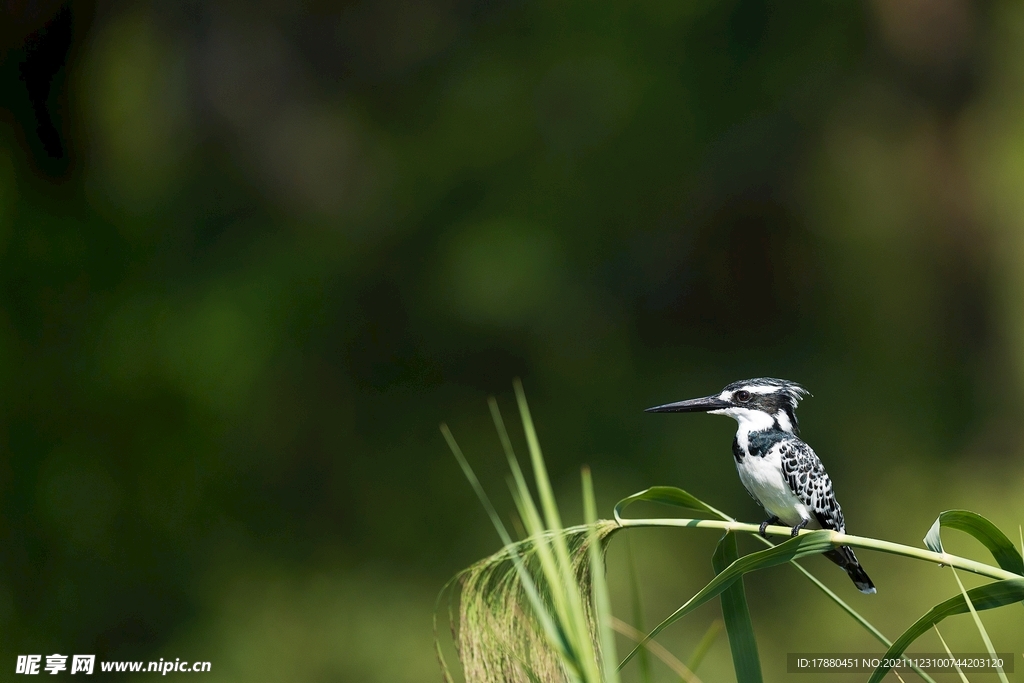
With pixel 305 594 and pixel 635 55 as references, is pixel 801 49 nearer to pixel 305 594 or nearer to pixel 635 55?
pixel 635 55

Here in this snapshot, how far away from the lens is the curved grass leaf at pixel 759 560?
0.52 meters

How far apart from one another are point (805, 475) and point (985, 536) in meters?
0.31

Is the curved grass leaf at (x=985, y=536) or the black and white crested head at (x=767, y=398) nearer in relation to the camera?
the curved grass leaf at (x=985, y=536)

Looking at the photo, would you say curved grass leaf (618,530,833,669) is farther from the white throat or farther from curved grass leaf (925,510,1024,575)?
the white throat

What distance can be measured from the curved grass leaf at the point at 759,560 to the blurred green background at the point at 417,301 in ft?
7.86

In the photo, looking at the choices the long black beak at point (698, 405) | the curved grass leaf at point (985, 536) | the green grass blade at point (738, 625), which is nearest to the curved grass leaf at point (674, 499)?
the green grass blade at point (738, 625)

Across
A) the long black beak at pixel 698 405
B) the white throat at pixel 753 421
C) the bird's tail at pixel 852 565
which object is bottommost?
the bird's tail at pixel 852 565

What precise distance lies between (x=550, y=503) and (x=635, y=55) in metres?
3.07

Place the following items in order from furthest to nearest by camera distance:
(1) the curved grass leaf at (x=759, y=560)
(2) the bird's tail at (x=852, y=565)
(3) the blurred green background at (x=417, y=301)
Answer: (3) the blurred green background at (x=417, y=301) < (2) the bird's tail at (x=852, y=565) < (1) the curved grass leaf at (x=759, y=560)

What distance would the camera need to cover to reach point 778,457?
35.5 inches

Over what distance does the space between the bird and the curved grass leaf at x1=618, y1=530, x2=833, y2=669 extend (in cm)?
32

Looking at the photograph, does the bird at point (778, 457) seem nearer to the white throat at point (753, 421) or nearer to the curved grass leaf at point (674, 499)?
the white throat at point (753, 421)

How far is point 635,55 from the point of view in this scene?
3193mm

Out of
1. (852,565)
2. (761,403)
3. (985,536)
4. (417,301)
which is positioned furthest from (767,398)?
(417,301)
